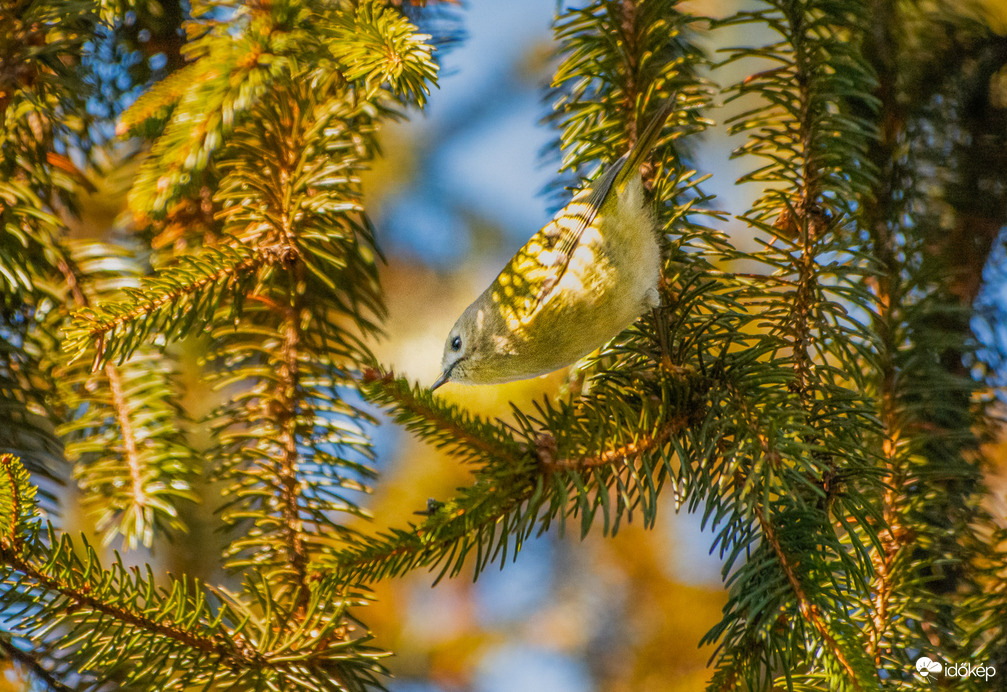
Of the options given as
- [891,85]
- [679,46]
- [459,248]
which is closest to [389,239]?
[459,248]

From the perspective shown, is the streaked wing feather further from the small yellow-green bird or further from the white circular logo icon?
the white circular logo icon

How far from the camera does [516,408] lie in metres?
0.71

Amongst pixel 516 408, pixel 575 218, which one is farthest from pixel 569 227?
pixel 516 408

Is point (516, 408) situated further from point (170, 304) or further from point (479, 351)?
point (479, 351)

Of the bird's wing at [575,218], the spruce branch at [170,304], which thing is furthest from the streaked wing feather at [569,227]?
the spruce branch at [170,304]

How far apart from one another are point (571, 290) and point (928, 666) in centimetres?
68

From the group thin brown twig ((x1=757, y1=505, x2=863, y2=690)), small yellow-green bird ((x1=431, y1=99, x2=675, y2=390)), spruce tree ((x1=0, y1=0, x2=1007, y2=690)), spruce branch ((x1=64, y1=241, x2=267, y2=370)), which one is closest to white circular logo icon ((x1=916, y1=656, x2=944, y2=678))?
spruce tree ((x1=0, y1=0, x2=1007, y2=690))

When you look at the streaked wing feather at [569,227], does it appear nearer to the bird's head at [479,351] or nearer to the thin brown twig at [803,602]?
the bird's head at [479,351]

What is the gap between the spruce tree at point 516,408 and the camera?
0.73m

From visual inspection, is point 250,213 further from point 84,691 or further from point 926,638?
point 926,638

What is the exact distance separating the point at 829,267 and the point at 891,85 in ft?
1.60

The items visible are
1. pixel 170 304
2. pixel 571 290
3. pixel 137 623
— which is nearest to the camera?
pixel 137 623

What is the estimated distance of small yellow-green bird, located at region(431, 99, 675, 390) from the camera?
1.07 m

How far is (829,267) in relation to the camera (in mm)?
937
